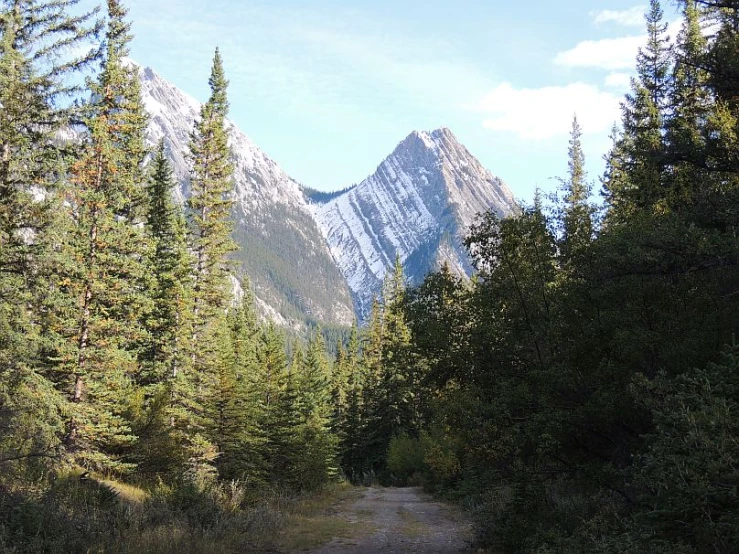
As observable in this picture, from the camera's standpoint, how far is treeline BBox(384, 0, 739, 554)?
8.40 metres

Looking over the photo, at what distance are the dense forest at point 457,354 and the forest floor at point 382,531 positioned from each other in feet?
3.86

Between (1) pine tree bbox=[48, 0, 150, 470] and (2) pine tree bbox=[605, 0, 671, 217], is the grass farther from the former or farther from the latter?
(2) pine tree bbox=[605, 0, 671, 217]

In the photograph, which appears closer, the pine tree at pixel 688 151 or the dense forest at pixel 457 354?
the dense forest at pixel 457 354

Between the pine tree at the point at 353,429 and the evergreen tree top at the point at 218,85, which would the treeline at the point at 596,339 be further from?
the pine tree at the point at 353,429

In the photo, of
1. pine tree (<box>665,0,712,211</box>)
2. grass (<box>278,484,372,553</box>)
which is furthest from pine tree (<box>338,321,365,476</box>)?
pine tree (<box>665,0,712,211</box>)

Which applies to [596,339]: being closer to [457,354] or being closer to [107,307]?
[457,354]

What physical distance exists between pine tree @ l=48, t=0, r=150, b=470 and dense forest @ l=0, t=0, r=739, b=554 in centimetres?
10

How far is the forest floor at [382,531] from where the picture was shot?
45.4ft

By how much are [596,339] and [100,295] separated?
16265mm

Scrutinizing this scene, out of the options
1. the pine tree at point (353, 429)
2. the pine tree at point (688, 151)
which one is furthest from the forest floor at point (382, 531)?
the pine tree at point (353, 429)

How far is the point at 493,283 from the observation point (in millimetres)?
13375

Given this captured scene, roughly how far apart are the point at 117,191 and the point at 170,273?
696 cm

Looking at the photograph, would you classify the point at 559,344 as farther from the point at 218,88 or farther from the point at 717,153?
the point at 218,88

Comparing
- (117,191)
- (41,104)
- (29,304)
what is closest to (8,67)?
(41,104)
